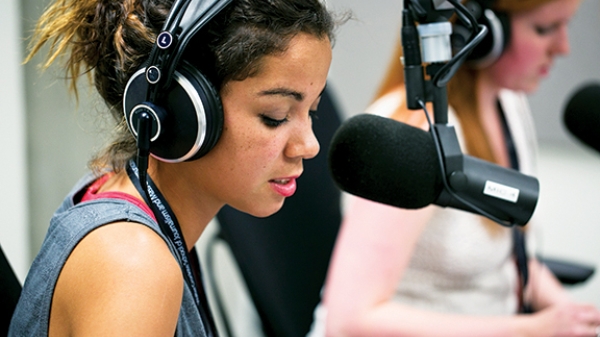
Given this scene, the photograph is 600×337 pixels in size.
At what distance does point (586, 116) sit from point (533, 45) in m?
0.37

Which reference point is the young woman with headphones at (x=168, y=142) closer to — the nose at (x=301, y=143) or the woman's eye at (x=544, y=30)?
the nose at (x=301, y=143)

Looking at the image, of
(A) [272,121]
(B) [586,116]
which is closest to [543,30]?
(B) [586,116]

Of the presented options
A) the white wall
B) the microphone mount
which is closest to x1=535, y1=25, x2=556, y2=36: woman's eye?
the microphone mount

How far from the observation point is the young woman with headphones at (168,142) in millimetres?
676

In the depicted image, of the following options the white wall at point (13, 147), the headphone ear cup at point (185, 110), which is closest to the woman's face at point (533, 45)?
the headphone ear cup at point (185, 110)

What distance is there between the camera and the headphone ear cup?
0.70 meters

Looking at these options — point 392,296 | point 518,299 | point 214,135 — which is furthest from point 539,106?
point 214,135

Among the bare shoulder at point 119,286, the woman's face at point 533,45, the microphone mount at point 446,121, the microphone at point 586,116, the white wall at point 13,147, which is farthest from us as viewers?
the white wall at point 13,147

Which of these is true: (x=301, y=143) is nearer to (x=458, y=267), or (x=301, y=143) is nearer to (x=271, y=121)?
(x=271, y=121)

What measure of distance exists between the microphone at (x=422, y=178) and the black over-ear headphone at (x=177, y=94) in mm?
170

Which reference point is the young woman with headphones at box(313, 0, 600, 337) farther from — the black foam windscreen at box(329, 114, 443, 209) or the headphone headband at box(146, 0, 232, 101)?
the headphone headband at box(146, 0, 232, 101)

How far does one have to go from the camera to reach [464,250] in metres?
1.27

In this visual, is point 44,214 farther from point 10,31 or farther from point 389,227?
point 389,227

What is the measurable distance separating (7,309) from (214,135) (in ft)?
1.16
